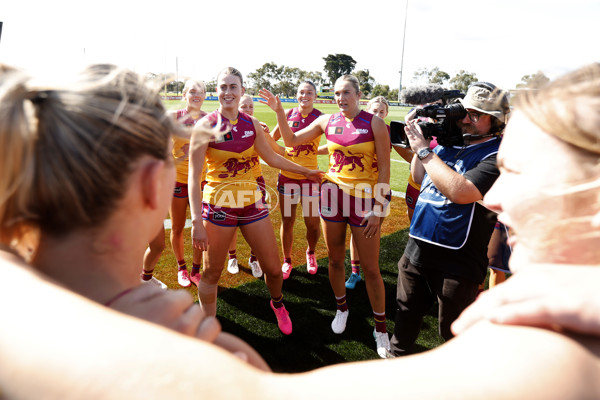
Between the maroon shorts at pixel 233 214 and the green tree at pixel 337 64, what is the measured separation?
8414 centimetres

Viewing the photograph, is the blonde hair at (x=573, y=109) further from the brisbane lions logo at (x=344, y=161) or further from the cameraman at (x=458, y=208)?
the brisbane lions logo at (x=344, y=161)

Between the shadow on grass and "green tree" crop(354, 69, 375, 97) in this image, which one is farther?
"green tree" crop(354, 69, 375, 97)

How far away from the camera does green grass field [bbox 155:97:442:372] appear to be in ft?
11.4

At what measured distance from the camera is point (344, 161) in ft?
12.8

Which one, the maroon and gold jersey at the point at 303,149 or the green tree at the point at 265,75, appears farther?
the green tree at the point at 265,75

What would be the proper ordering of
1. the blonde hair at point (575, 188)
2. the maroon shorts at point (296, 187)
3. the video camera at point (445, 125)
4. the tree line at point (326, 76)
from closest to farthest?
the blonde hair at point (575, 188) → the video camera at point (445, 125) → the maroon shorts at point (296, 187) → the tree line at point (326, 76)

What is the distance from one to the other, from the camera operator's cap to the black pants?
1.10 meters

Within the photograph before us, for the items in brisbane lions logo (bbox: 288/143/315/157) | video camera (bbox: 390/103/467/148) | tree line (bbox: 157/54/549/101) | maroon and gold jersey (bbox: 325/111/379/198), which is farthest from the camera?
tree line (bbox: 157/54/549/101)

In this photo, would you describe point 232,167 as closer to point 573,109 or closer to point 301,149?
point 301,149

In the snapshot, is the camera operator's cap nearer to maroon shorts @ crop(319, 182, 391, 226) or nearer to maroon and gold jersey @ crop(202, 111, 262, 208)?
maroon shorts @ crop(319, 182, 391, 226)

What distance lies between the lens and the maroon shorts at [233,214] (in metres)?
3.43

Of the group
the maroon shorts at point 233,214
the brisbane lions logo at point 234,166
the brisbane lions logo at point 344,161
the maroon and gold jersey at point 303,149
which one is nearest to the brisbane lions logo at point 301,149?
the maroon and gold jersey at point 303,149

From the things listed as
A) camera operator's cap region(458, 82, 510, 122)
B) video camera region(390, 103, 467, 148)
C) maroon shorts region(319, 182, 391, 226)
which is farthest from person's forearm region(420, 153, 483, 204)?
maroon shorts region(319, 182, 391, 226)

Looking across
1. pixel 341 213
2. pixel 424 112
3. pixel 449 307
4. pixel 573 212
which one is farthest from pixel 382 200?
pixel 573 212
